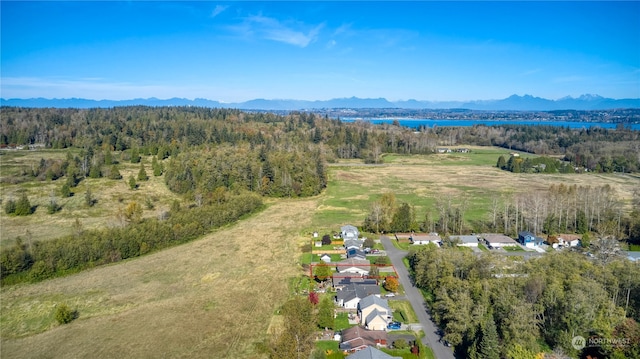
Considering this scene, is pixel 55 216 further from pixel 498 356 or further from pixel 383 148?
pixel 383 148

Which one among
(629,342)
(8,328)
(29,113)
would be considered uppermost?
(29,113)

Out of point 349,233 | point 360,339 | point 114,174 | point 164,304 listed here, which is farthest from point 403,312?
point 114,174

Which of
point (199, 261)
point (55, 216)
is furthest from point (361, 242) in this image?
point (55, 216)

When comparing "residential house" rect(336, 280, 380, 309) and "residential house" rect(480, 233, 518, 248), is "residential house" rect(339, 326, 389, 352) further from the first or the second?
"residential house" rect(480, 233, 518, 248)

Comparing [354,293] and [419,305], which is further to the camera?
[354,293]

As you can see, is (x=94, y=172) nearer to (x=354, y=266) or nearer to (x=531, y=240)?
(x=354, y=266)

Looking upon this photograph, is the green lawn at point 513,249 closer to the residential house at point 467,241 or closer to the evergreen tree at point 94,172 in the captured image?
the residential house at point 467,241
